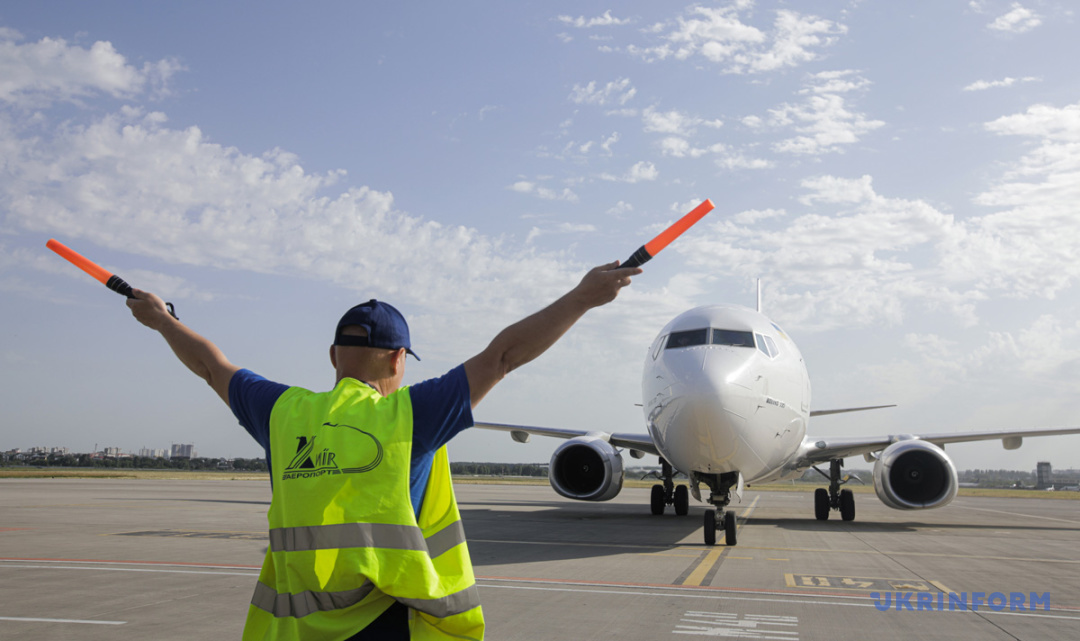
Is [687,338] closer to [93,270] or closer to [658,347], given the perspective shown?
[658,347]

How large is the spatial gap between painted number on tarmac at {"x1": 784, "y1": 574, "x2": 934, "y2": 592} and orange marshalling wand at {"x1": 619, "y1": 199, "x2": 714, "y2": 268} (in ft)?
22.3

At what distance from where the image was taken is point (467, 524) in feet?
47.6

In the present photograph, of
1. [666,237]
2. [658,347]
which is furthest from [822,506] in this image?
[666,237]

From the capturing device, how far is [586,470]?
14.4m

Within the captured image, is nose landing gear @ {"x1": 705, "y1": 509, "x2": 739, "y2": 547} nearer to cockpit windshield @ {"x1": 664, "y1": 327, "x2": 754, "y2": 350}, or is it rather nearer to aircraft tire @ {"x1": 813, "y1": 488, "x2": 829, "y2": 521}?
cockpit windshield @ {"x1": 664, "y1": 327, "x2": 754, "y2": 350}

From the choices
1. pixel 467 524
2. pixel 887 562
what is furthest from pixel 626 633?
pixel 467 524

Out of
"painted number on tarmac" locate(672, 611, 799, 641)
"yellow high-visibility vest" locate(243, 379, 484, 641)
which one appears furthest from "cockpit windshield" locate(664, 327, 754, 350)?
"yellow high-visibility vest" locate(243, 379, 484, 641)

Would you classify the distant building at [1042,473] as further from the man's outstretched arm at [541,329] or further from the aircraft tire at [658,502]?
the man's outstretched arm at [541,329]

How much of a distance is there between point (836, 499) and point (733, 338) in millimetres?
9154

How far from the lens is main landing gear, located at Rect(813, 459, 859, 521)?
17734 mm

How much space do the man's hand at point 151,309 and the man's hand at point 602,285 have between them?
1.35 m

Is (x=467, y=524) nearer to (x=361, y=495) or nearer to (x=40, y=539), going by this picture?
(x=40, y=539)

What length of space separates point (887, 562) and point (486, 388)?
9828 millimetres

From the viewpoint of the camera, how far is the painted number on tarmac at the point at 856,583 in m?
7.78
